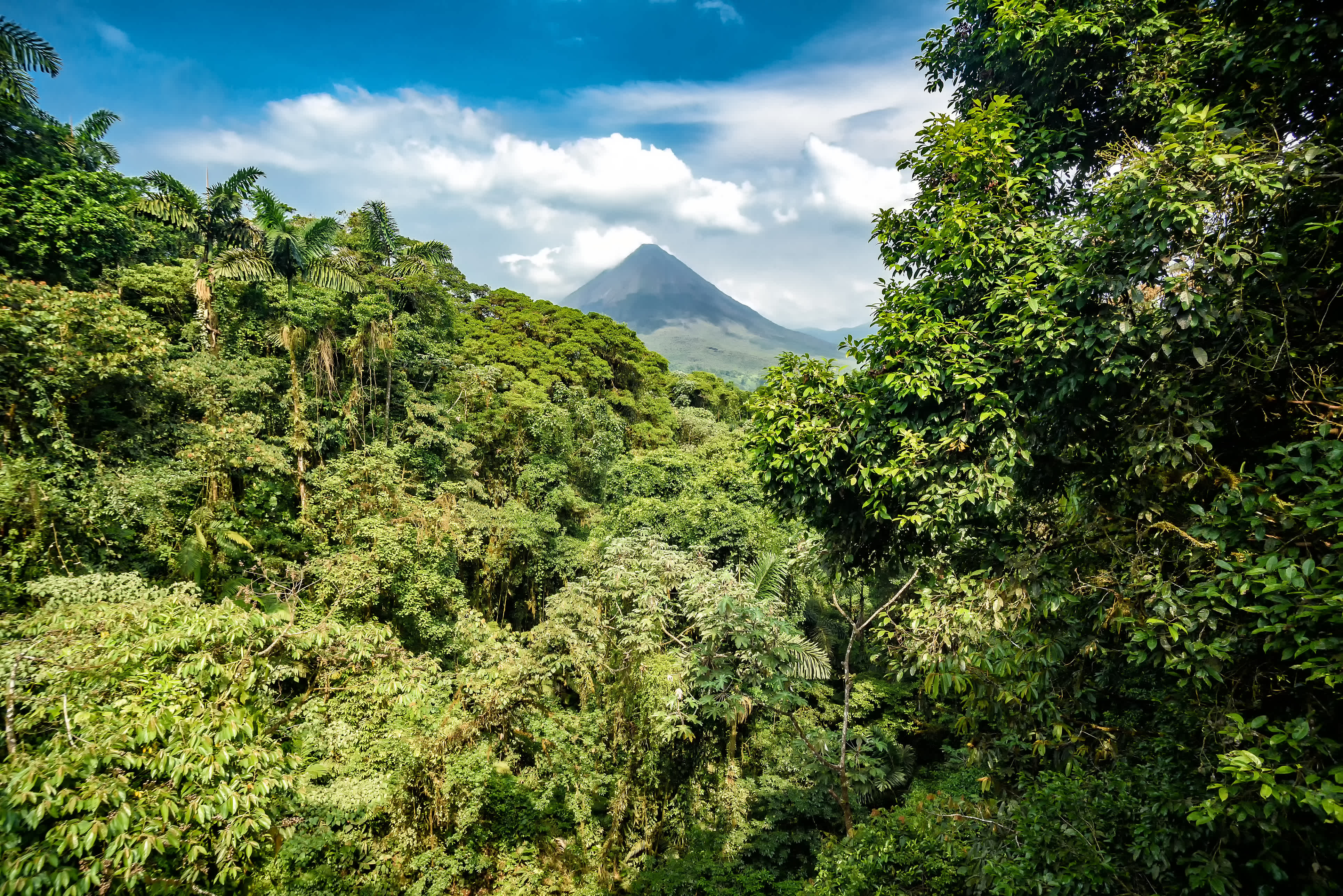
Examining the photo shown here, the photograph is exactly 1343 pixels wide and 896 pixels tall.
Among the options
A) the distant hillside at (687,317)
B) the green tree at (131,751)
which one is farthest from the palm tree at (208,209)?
the distant hillside at (687,317)

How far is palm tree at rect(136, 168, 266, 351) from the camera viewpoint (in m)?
11.6

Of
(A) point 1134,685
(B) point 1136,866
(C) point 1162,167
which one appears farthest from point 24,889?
(A) point 1134,685

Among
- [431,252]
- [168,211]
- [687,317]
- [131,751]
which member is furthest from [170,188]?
[687,317]

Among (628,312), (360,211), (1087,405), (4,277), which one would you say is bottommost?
(1087,405)

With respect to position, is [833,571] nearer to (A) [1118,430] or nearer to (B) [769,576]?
(A) [1118,430]

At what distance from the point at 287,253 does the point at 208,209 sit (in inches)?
98.2

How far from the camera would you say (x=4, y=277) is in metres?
6.78

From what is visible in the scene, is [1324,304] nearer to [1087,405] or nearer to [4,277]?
[1087,405]

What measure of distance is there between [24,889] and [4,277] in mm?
8145

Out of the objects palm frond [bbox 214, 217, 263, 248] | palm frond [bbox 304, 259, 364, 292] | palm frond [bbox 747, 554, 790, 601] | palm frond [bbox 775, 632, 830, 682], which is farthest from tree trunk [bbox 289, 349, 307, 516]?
palm frond [bbox 775, 632, 830, 682]

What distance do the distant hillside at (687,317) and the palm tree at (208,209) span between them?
127510mm

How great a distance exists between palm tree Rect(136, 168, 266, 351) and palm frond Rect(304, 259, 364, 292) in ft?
5.08

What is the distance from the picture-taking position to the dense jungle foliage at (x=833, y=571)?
2582 millimetres

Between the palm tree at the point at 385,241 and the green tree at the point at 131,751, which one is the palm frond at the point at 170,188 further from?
the green tree at the point at 131,751
